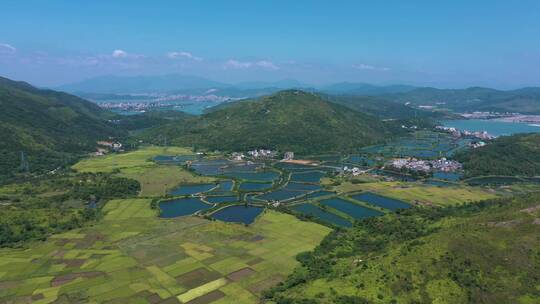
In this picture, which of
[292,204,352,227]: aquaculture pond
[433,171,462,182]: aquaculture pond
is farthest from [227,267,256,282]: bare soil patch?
[433,171,462,182]: aquaculture pond

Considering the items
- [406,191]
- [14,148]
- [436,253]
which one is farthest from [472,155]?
[14,148]

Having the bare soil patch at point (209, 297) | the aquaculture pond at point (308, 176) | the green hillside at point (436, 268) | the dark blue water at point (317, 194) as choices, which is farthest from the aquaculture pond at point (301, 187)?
the bare soil patch at point (209, 297)

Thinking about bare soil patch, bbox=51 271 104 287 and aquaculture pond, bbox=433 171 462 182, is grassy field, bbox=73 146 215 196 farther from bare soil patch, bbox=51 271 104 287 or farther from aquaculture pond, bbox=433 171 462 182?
aquaculture pond, bbox=433 171 462 182

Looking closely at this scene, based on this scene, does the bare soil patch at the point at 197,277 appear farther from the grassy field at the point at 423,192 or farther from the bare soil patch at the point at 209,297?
the grassy field at the point at 423,192

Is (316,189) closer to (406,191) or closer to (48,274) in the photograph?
(406,191)

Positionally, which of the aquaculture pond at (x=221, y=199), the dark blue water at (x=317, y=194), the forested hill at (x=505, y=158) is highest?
the forested hill at (x=505, y=158)

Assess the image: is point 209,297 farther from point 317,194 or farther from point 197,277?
point 317,194
